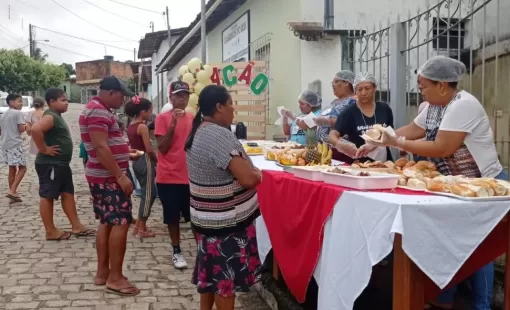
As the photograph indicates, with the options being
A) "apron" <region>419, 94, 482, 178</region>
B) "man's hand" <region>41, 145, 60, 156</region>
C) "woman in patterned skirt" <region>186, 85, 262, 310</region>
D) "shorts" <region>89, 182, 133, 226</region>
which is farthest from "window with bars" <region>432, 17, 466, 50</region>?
"man's hand" <region>41, 145, 60, 156</region>

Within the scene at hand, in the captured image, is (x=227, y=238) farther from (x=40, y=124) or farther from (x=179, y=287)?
(x=40, y=124)

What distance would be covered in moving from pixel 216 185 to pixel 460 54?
3.20 meters

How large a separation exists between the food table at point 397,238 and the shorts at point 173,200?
2.01 metres

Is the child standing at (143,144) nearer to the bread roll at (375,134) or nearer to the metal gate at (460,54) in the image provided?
the metal gate at (460,54)

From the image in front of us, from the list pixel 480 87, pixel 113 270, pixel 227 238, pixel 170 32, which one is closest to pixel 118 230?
pixel 113 270

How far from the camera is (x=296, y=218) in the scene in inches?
143

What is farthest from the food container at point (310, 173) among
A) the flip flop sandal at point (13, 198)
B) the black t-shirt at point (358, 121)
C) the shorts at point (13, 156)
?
the shorts at point (13, 156)

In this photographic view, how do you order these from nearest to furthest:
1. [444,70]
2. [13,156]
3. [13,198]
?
[444,70] → [13,198] → [13,156]

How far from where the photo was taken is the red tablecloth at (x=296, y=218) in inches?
129

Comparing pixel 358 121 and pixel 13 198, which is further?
pixel 13 198

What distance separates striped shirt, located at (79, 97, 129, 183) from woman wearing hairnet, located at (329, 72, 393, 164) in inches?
73.9

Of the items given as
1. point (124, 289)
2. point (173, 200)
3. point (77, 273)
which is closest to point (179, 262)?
point (173, 200)

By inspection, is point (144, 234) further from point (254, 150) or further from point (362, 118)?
point (362, 118)

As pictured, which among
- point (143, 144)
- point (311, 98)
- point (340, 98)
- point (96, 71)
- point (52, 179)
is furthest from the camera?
point (96, 71)
